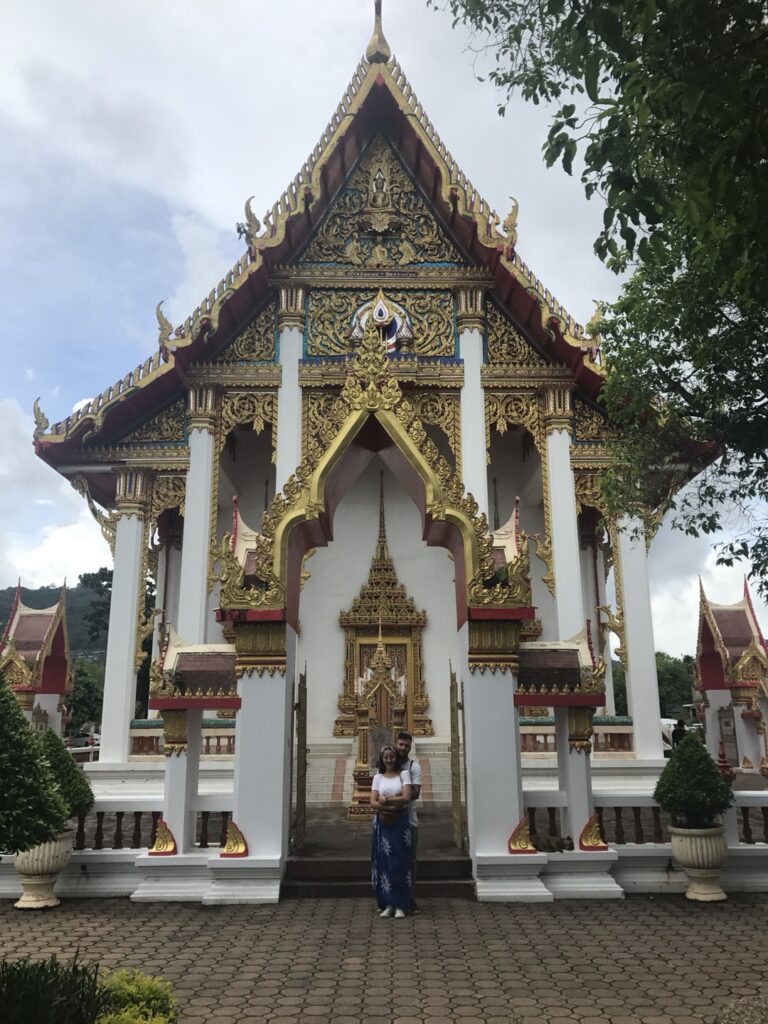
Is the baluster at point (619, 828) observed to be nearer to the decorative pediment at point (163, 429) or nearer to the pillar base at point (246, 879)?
the pillar base at point (246, 879)

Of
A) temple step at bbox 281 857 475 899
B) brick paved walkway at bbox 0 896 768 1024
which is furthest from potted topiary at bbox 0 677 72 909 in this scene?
temple step at bbox 281 857 475 899

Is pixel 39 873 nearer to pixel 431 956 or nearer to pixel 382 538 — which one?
pixel 431 956

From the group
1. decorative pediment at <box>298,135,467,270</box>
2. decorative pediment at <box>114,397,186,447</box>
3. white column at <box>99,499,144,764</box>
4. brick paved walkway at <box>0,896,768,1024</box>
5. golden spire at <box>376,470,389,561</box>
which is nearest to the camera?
brick paved walkway at <box>0,896,768,1024</box>

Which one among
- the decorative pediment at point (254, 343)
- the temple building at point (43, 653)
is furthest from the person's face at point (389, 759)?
the decorative pediment at point (254, 343)

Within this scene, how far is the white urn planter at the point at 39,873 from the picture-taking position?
213 inches

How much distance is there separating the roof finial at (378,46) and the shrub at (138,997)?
11.2 metres

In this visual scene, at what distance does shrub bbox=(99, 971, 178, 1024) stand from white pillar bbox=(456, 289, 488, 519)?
792cm

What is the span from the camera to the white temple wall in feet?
36.7

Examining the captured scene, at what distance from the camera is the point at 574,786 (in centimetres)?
585

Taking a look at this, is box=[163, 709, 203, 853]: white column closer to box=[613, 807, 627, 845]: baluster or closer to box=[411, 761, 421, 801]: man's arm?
box=[411, 761, 421, 801]: man's arm

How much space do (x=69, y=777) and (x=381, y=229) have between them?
8021mm

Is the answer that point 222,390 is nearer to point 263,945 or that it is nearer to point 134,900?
point 134,900

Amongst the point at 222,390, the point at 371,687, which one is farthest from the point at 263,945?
the point at 222,390

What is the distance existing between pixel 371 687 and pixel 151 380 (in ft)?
15.9
